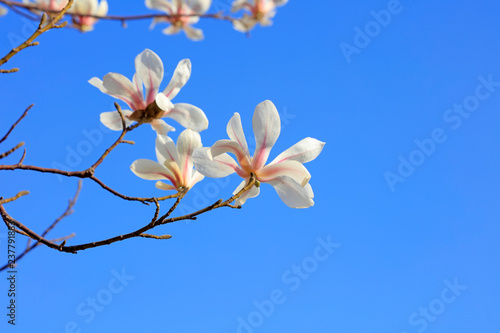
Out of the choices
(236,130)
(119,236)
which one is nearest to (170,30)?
(236,130)

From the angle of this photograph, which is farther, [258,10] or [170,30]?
[258,10]

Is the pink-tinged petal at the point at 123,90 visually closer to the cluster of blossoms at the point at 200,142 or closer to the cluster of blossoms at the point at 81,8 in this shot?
the cluster of blossoms at the point at 200,142

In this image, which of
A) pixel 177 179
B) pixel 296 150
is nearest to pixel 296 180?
pixel 296 150

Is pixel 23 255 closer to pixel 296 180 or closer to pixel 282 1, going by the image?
pixel 296 180

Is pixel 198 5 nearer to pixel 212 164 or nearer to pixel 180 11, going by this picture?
pixel 180 11

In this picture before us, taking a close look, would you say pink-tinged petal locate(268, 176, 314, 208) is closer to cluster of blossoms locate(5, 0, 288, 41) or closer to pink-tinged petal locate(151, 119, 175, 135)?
pink-tinged petal locate(151, 119, 175, 135)

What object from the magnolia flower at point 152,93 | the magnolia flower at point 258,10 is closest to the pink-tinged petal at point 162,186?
the magnolia flower at point 152,93

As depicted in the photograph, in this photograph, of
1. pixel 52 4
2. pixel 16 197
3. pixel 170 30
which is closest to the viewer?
pixel 16 197
